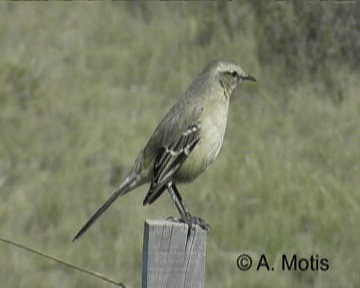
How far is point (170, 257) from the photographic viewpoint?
11.5 ft

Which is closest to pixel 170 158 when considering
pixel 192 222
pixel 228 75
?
pixel 228 75

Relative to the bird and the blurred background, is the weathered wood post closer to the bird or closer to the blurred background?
the bird

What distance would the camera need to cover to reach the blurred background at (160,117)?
8.30 m

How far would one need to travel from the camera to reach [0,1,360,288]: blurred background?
830 centimetres

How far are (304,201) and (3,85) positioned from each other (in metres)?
2.85

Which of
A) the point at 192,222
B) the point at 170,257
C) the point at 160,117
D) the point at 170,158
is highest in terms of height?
the point at 160,117

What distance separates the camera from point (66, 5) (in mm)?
11336

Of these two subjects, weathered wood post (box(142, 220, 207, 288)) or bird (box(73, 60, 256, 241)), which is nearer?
weathered wood post (box(142, 220, 207, 288))

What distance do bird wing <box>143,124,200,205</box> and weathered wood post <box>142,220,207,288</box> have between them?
5.49 feet

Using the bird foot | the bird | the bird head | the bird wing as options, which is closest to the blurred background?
the bird head

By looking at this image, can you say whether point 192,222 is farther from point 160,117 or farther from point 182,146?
point 160,117

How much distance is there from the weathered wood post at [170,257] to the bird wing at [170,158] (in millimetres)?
1675

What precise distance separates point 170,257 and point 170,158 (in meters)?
1.76

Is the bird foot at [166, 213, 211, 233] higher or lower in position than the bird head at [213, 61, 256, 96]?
lower
